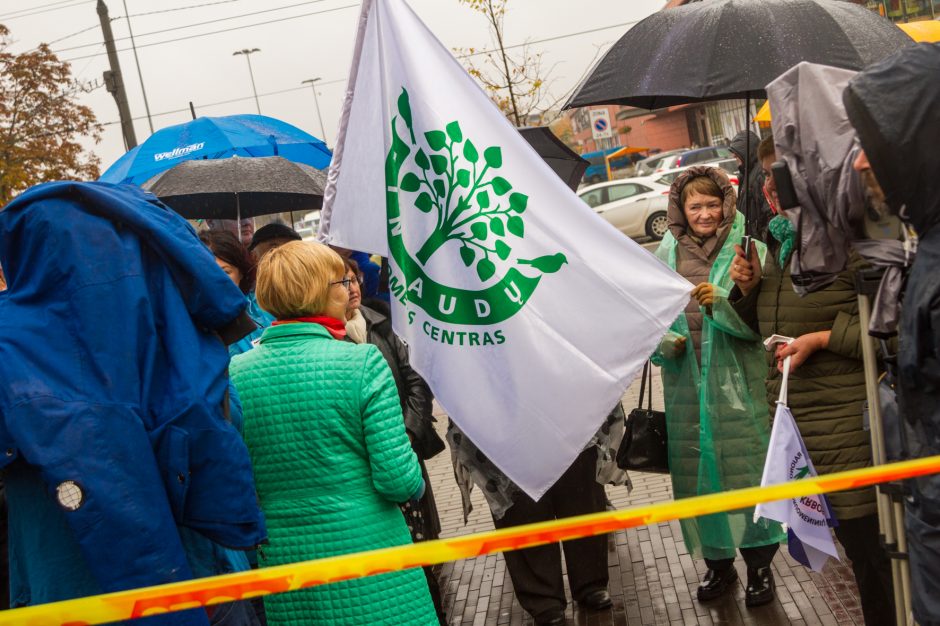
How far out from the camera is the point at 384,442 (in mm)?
3209

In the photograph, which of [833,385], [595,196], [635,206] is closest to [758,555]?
[833,385]

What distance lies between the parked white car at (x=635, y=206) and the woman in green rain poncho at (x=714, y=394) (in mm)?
19702

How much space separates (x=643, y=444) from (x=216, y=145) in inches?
129

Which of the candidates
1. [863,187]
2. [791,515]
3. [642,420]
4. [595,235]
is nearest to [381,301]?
[642,420]

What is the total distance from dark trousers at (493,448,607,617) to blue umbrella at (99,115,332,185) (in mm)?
2902

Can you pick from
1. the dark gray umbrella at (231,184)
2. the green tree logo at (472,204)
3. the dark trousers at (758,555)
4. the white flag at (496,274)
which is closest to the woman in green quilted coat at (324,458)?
the white flag at (496,274)

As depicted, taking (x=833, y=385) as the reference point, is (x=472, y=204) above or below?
above

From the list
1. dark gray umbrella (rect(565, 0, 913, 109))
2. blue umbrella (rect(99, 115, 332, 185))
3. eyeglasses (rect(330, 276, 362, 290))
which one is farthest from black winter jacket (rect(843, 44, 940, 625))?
blue umbrella (rect(99, 115, 332, 185))

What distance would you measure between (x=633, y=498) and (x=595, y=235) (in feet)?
11.2

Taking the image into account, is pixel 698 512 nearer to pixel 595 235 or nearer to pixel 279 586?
pixel 279 586

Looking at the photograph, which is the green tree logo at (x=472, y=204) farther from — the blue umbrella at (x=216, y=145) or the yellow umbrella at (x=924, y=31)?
the yellow umbrella at (x=924, y=31)

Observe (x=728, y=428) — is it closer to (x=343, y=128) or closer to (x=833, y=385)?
(x=833, y=385)

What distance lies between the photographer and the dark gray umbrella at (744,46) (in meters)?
4.03

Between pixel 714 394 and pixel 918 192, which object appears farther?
pixel 714 394
